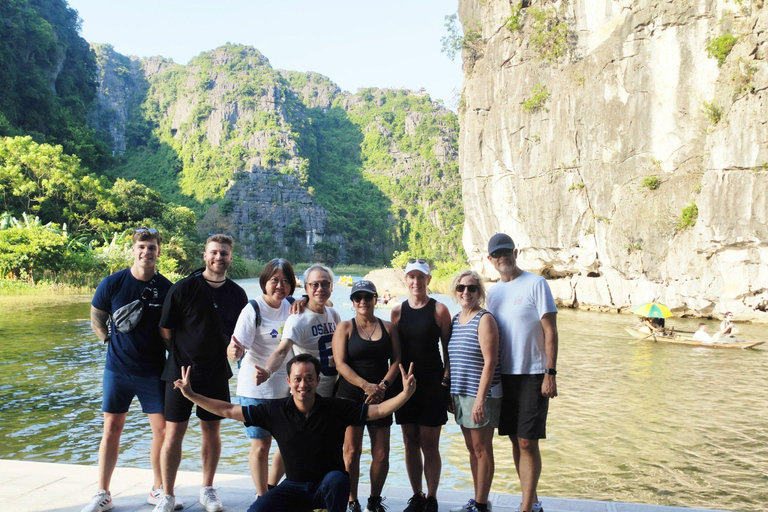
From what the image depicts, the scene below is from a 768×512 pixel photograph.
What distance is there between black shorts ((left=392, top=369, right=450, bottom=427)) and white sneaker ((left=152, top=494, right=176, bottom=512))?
1.51 m

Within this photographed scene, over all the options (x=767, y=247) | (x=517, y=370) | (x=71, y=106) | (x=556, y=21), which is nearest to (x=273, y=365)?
(x=517, y=370)

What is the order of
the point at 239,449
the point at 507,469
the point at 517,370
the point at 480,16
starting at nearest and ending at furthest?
1. the point at 517,370
2. the point at 507,469
3. the point at 239,449
4. the point at 480,16

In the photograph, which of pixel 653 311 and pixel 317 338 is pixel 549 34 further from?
pixel 317 338

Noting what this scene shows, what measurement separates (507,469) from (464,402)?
11.1 feet

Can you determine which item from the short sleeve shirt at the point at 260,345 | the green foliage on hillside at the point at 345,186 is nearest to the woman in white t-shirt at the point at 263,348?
the short sleeve shirt at the point at 260,345

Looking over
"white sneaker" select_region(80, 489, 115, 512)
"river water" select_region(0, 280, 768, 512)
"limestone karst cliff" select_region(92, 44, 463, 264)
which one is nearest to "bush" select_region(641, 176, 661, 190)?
"river water" select_region(0, 280, 768, 512)

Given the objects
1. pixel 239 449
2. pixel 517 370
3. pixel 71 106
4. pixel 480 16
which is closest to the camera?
pixel 517 370

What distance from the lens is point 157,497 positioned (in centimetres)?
422

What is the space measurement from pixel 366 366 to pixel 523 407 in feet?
3.46

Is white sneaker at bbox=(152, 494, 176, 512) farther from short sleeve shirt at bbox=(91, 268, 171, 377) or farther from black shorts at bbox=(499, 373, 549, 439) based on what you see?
black shorts at bbox=(499, 373, 549, 439)

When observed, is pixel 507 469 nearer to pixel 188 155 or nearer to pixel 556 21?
pixel 556 21

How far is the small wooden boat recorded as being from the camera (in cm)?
1706

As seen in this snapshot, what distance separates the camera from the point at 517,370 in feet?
13.5

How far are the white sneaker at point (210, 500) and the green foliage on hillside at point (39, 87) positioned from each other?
47.0 m
